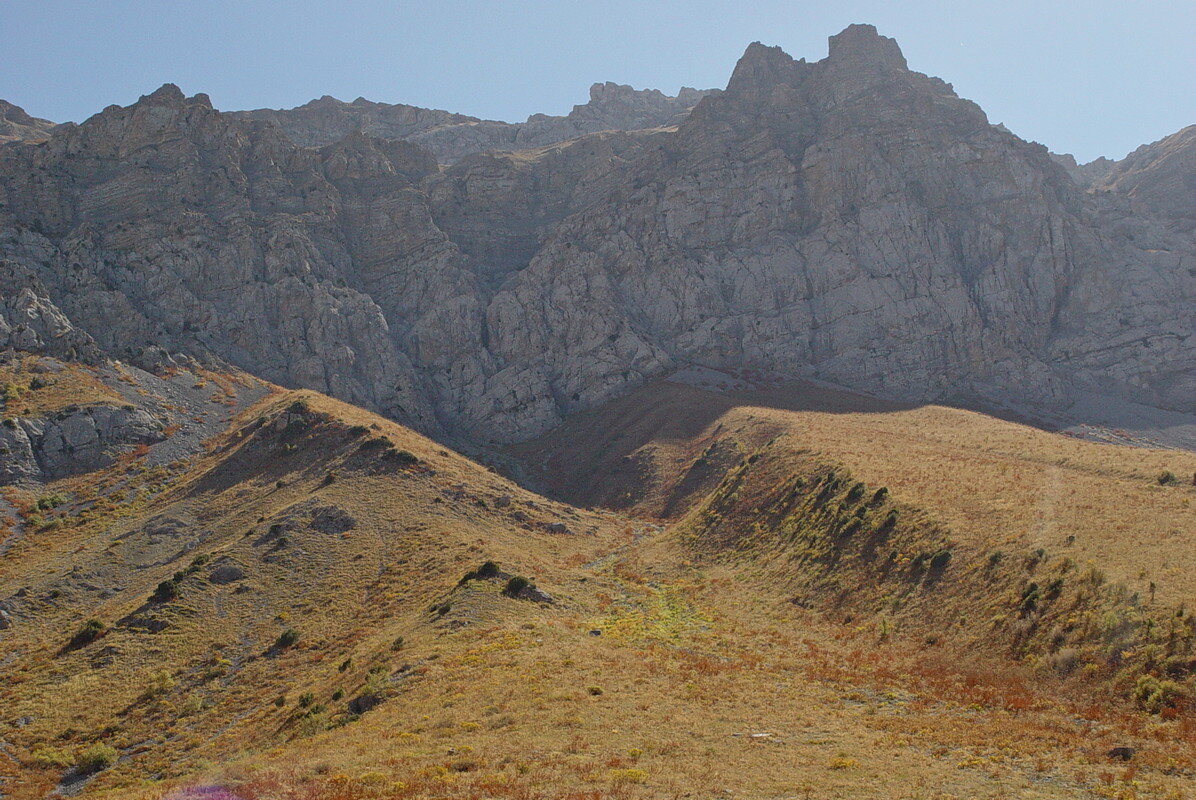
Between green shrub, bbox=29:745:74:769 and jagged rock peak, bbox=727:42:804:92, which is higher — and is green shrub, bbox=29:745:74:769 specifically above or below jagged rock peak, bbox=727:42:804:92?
below

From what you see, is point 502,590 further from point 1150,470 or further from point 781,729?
point 1150,470

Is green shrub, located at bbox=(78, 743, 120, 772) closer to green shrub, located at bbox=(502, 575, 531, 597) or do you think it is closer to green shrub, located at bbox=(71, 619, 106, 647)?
green shrub, located at bbox=(71, 619, 106, 647)

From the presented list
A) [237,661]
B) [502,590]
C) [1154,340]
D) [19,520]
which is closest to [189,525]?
[19,520]

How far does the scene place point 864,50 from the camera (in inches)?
6058

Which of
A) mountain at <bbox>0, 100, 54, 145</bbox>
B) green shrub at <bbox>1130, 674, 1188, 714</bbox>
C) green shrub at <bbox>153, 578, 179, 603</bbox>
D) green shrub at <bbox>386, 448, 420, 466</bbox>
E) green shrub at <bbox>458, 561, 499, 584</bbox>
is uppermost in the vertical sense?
mountain at <bbox>0, 100, 54, 145</bbox>

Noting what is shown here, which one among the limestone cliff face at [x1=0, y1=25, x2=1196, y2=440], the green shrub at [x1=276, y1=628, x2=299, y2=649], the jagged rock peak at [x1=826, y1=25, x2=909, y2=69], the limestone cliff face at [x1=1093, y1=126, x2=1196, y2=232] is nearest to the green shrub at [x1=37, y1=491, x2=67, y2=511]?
the limestone cliff face at [x1=0, y1=25, x2=1196, y2=440]

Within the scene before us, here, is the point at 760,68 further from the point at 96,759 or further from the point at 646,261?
the point at 96,759

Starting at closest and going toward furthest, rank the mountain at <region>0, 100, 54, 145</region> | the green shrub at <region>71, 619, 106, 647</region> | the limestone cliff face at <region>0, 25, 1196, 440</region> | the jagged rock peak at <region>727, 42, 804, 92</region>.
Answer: the green shrub at <region>71, 619, 106, 647</region> < the limestone cliff face at <region>0, 25, 1196, 440</region> < the jagged rock peak at <region>727, 42, 804, 92</region> < the mountain at <region>0, 100, 54, 145</region>

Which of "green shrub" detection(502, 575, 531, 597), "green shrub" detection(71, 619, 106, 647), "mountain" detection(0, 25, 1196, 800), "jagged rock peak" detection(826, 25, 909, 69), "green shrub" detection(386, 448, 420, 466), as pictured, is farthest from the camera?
"jagged rock peak" detection(826, 25, 909, 69)

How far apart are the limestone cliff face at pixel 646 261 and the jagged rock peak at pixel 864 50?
88 cm

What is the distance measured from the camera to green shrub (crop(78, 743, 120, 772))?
30.6 metres

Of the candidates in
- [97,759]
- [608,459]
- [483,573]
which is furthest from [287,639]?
[608,459]

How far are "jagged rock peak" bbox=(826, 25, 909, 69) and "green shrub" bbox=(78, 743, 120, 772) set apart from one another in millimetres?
169389

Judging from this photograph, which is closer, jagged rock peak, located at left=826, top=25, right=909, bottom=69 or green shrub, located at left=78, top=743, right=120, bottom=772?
green shrub, located at left=78, top=743, right=120, bottom=772
